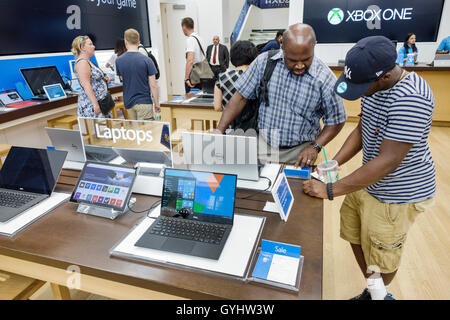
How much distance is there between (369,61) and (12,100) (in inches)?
170

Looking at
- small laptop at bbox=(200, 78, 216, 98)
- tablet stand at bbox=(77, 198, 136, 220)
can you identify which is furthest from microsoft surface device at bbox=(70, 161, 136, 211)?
small laptop at bbox=(200, 78, 216, 98)

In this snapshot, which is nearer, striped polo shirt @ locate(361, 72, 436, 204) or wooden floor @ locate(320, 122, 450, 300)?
striped polo shirt @ locate(361, 72, 436, 204)

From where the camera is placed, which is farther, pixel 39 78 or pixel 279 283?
pixel 39 78

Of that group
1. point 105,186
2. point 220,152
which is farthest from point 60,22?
point 220,152

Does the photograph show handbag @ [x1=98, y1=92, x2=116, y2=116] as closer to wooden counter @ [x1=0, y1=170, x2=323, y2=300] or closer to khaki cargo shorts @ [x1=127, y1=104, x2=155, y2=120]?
khaki cargo shorts @ [x1=127, y1=104, x2=155, y2=120]

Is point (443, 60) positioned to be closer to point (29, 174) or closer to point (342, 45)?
point (342, 45)

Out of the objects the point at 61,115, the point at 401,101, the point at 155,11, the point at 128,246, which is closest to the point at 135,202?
the point at 128,246

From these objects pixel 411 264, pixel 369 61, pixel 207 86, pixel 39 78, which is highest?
pixel 369 61

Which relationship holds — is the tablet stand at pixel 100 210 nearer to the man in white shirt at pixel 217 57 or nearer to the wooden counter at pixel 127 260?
the wooden counter at pixel 127 260

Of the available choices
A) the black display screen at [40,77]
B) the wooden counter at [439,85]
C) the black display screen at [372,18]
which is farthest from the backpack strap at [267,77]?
the black display screen at [372,18]

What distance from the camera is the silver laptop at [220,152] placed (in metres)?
1.44

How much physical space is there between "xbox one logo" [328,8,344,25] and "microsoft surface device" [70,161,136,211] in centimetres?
684

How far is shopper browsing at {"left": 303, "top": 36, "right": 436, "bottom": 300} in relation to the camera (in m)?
1.15

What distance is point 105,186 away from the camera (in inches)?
57.6
